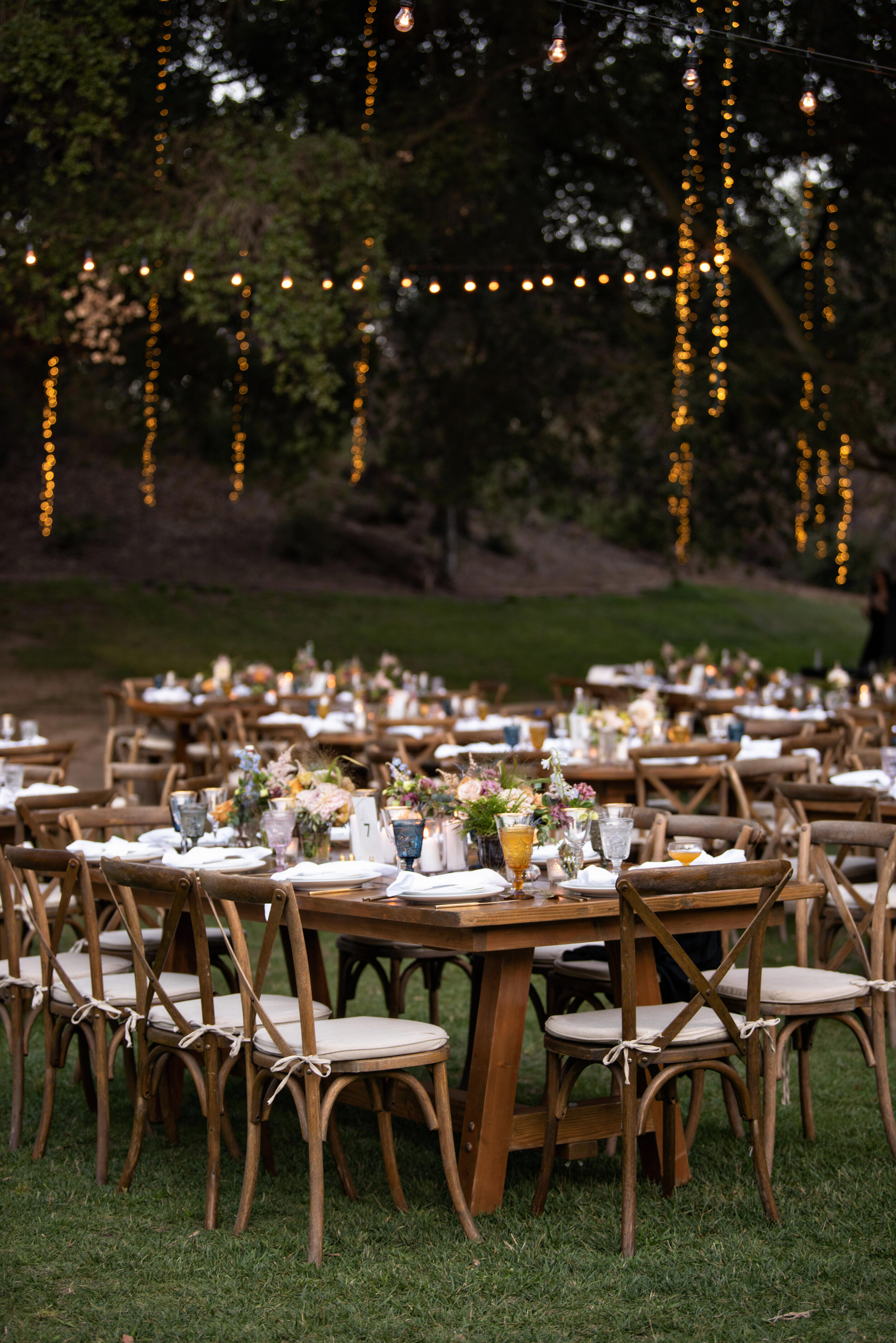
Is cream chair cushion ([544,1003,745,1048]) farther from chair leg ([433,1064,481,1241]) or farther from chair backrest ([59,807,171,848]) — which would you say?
chair backrest ([59,807,171,848])

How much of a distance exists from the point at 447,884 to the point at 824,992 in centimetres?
117

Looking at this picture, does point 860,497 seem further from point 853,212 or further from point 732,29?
point 732,29

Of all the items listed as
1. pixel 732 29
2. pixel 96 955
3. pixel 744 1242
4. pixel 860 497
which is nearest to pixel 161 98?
pixel 732 29

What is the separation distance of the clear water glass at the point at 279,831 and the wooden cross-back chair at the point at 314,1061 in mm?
551

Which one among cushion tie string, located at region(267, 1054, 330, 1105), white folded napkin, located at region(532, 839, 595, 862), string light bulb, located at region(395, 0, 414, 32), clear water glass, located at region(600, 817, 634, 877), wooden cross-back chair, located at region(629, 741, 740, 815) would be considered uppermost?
string light bulb, located at region(395, 0, 414, 32)

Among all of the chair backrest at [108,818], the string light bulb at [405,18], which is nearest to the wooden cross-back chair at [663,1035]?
the chair backrest at [108,818]

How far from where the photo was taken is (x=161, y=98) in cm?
1193

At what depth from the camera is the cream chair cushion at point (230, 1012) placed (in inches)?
155

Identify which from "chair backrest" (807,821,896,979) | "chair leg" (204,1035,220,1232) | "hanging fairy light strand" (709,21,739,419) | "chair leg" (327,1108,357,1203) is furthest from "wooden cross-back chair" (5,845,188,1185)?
"hanging fairy light strand" (709,21,739,419)

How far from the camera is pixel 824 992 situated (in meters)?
4.13

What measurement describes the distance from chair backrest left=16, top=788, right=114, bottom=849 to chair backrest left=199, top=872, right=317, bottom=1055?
55.2 inches

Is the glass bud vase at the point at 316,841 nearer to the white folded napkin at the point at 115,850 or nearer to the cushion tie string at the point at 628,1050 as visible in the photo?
the white folded napkin at the point at 115,850

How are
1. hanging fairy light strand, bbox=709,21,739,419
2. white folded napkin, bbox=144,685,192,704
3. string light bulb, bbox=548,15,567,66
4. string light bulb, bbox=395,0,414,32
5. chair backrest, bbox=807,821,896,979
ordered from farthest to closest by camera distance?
hanging fairy light strand, bbox=709,21,739,419 < white folded napkin, bbox=144,685,192,704 < string light bulb, bbox=548,15,567,66 < string light bulb, bbox=395,0,414,32 < chair backrest, bbox=807,821,896,979

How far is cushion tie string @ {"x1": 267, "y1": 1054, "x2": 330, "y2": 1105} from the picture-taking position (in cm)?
358
